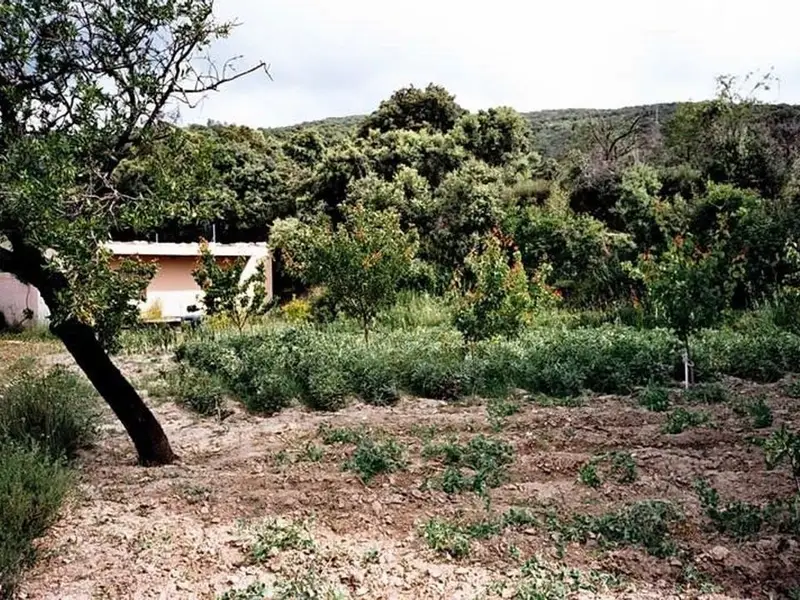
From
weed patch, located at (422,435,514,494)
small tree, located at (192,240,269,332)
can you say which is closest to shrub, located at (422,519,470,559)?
weed patch, located at (422,435,514,494)

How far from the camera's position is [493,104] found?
63.4 feet

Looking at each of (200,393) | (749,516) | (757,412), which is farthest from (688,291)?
(200,393)

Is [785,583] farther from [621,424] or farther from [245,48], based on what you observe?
[245,48]

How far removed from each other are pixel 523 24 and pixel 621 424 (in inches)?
167

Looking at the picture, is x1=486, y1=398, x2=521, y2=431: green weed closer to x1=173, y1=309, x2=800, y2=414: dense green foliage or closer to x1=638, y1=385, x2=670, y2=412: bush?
x1=173, y1=309, x2=800, y2=414: dense green foliage

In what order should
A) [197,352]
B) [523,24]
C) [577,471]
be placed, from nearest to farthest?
[577,471] < [523,24] < [197,352]

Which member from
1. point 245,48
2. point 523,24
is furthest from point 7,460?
point 523,24

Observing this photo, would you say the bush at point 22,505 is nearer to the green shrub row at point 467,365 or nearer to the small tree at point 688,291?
the green shrub row at point 467,365

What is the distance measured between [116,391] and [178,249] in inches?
525

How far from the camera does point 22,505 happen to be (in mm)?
3209

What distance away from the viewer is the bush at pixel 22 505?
2961 mm

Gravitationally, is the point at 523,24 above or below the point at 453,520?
above

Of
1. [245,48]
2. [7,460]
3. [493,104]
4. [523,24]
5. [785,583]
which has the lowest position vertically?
[785,583]

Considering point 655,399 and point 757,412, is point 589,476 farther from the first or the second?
point 655,399
